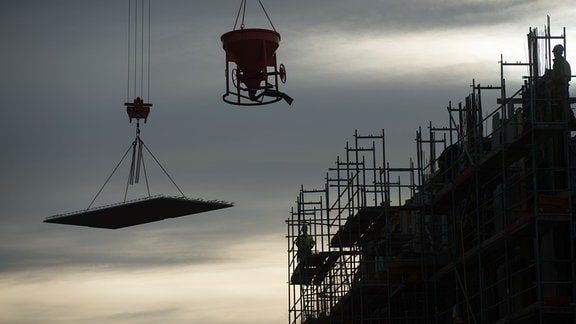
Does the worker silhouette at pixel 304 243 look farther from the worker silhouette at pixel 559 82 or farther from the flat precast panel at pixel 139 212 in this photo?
the worker silhouette at pixel 559 82

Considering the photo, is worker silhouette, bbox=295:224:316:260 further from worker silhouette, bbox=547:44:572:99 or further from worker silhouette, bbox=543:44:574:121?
worker silhouette, bbox=547:44:572:99

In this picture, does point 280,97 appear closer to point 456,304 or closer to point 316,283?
point 456,304

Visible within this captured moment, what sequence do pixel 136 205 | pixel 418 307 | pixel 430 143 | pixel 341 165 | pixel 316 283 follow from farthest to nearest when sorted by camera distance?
pixel 316 283, pixel 341 165, pixel 418 307, pixel 430 143, pixel 136 205

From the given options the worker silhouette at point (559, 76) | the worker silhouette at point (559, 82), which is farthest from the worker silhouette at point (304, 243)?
the worker silhouette at point (559, 76)

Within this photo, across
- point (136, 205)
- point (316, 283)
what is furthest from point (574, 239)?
point (316, 283)

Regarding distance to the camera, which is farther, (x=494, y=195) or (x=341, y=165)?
(x=341, y=165)

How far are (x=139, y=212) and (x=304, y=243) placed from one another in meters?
17.2

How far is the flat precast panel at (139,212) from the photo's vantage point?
143ft

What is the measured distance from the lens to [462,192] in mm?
47656

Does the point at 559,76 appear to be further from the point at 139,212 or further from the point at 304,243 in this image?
the point at 304,243

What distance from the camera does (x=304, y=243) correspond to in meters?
61.6

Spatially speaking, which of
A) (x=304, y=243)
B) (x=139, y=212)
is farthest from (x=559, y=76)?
(x=304, y=243)

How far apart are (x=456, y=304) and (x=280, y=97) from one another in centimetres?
1040

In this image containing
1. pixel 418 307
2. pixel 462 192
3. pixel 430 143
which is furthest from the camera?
pixel 418 307
